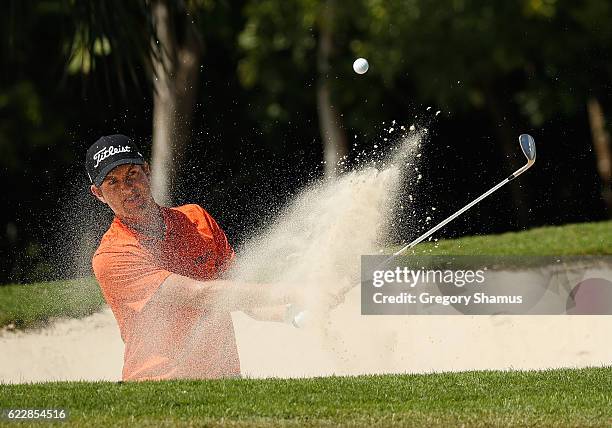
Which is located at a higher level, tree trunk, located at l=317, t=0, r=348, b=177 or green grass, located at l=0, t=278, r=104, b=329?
tree trunk, located at l=317, t=0, r=348, b=177

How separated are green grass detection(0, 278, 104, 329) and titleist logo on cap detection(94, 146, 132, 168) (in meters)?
1.19

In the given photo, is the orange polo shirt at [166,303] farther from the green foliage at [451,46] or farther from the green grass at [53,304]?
the green foliage at [451,46]

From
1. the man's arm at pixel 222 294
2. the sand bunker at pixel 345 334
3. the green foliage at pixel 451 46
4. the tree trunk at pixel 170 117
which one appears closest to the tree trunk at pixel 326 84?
the green foliage at pixel 451 46

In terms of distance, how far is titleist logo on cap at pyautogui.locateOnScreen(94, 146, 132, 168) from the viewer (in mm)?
7883

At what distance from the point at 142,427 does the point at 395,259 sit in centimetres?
333

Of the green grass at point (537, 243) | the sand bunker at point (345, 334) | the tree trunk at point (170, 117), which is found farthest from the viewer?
the tree trunk at point (170, 117)

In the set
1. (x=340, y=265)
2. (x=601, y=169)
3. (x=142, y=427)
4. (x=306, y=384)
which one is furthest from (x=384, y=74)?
(x=142, y=427)

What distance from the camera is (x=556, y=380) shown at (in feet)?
23.1

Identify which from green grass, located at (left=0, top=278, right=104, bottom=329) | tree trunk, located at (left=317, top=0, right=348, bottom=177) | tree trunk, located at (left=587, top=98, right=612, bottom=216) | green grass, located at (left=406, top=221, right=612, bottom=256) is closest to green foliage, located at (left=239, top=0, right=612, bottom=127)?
tree trunk, located at (left=317, top=0, right=348, bottom=177)

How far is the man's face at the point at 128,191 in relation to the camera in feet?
25.6

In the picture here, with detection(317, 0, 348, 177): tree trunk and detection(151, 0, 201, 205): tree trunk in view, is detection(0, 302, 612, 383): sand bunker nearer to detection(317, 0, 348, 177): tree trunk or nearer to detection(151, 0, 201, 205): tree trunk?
detection(151, 0, 201, 205): tree trunk

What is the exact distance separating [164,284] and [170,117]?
21.8 ft

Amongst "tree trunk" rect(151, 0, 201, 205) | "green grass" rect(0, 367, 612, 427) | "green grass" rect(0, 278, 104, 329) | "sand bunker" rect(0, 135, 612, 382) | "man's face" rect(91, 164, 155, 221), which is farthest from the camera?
"tree trunk" rect(151, 0, 201, 205)

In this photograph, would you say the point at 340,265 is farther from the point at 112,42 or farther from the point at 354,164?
the point at 112,42
